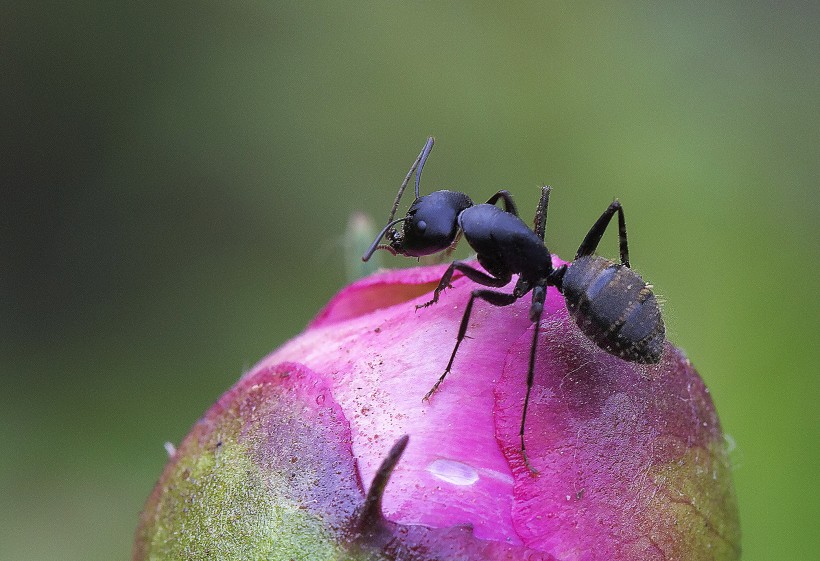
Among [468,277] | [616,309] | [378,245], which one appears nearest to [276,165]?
[378,245]

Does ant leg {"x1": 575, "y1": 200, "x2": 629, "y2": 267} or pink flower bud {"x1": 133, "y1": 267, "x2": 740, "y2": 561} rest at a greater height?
ant leg {"x1": 575, "y1": 200, "x2": 629, "y2": 267}

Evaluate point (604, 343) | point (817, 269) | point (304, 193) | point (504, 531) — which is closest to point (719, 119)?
point (817, 269)

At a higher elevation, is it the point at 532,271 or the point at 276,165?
the point at 532,271

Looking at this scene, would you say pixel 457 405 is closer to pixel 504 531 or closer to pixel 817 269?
pixel 504 531

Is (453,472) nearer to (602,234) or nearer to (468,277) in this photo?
(468,277)

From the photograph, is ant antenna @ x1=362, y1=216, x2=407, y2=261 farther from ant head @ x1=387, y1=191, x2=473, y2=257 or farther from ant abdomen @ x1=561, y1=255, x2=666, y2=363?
ant abdomen @ x1=561, y1=255, x2=666, y2=363

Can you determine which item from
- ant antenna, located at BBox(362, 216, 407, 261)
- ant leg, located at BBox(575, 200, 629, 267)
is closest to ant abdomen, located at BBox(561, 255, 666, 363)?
ant leg, located at BBox(575, 200, 629, 267)
